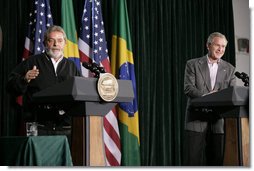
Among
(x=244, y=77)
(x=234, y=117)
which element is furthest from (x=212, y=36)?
(x=234, y=117)

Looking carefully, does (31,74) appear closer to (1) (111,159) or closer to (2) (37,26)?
(2) (37,26)

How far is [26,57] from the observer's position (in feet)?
10.7

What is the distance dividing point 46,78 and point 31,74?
93mm

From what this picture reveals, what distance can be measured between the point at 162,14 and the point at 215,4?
1.11ft

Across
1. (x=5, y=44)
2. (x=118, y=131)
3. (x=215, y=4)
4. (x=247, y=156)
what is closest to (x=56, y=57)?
(x=5, y=44)

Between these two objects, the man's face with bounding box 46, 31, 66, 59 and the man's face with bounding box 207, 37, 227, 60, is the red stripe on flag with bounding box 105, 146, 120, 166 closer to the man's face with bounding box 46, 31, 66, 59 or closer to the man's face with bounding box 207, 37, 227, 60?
the man's face with bounding box 46, 31, 66, 59

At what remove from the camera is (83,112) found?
3.08 meters

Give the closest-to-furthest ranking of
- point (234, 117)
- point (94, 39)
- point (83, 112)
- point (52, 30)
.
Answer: point (83, 112)
point (234, 117)
point (52, 30)
point (94, 39)

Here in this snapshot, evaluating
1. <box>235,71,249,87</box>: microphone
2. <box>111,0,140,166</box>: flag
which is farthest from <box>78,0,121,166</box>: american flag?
<box>235,71,249,87</box>: microphone

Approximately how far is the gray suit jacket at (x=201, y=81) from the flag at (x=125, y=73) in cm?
33

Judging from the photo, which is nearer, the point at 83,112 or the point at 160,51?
the point at 83,112

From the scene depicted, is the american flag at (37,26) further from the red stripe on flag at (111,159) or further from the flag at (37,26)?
the red stripe on flag at (111,159)

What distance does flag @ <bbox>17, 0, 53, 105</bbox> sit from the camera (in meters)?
3.29

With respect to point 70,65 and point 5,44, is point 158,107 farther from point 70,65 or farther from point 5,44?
point 5,44
